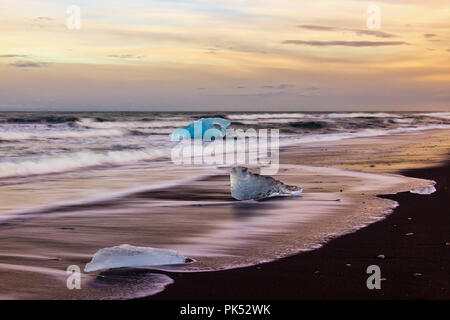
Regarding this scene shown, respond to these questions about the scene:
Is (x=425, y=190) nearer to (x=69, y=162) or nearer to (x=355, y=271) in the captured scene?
(x=355, y=271)

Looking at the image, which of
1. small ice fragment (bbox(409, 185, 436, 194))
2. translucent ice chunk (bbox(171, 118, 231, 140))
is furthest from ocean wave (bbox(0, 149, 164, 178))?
translucent ice chunk (bbox(171, 118, 231, 140))

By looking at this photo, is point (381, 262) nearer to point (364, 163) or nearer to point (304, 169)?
point (304, 169)

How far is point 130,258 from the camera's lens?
5.19 m

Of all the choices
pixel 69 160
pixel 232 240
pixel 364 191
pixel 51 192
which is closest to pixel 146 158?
pixel 69 160

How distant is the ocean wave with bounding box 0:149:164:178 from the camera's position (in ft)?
45.3

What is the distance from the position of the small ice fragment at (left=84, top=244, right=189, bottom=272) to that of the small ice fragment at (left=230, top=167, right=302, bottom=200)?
378 centimetres

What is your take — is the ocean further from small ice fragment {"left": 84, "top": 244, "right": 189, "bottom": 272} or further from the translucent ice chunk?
the translucent ice chunk

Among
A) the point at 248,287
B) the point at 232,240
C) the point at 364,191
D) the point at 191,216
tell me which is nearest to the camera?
the point at 248,287

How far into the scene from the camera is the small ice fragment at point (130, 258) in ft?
16.7

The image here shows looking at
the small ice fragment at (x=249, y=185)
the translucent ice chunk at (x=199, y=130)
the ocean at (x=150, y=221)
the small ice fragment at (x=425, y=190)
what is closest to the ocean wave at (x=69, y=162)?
the ocean at (x=150, y=221)

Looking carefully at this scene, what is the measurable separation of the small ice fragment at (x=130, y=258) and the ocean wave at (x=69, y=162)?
8.66 meters

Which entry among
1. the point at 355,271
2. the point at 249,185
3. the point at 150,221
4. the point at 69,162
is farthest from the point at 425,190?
the point at 69,162
